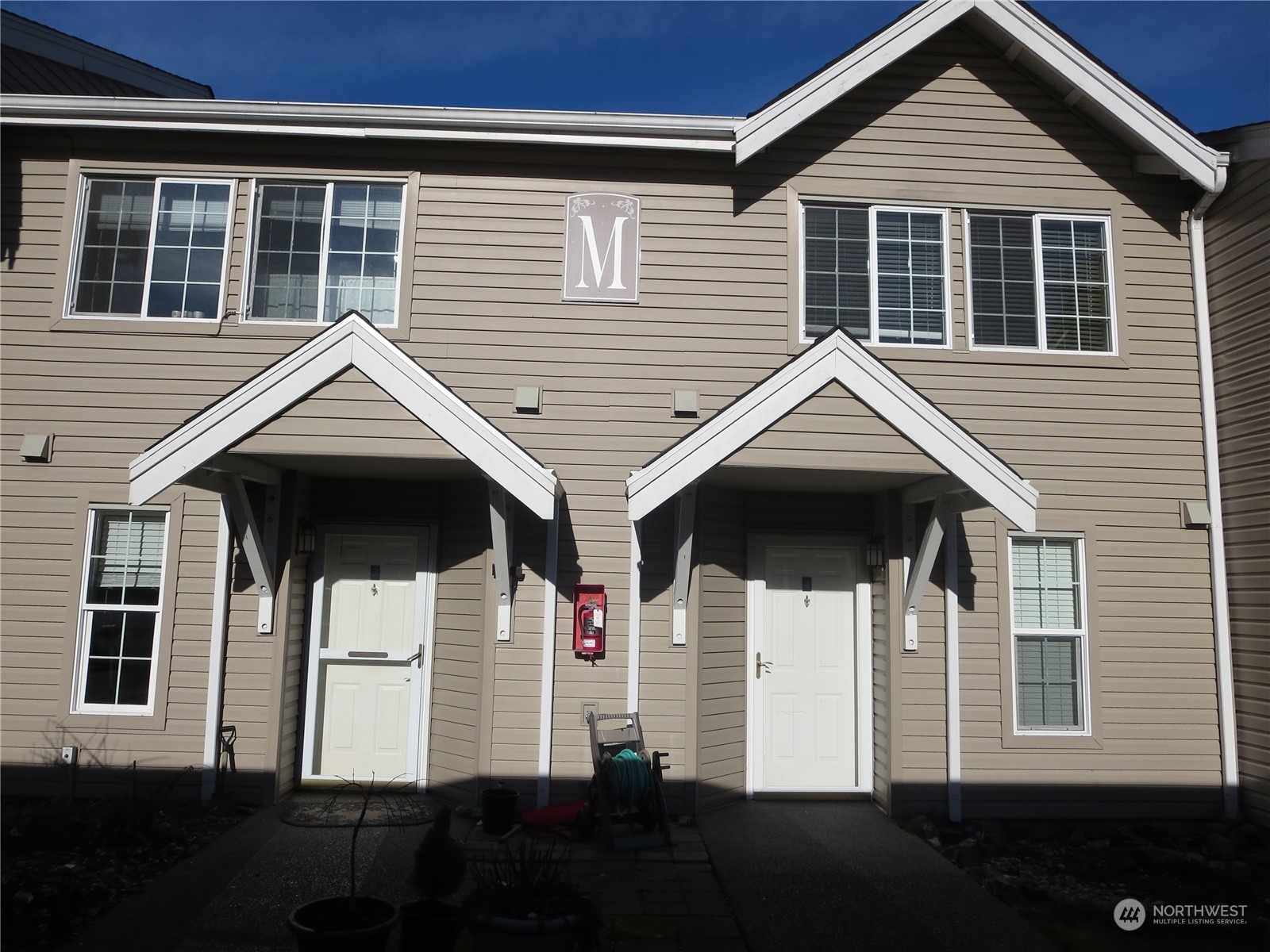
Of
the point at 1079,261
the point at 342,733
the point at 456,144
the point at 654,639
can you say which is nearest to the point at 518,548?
the point at 654,639

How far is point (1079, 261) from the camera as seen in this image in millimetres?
8023

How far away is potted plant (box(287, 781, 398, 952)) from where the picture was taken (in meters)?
4.03

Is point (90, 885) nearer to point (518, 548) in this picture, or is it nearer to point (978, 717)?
point (518, 548)

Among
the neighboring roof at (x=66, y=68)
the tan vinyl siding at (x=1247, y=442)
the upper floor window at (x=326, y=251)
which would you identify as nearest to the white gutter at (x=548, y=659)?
the upper floor window at (x=326, y=251)

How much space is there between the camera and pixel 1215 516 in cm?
773

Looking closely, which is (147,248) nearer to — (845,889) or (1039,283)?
(845,889)

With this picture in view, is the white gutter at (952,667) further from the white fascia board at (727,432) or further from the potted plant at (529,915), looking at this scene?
the potted plant at (529,915)

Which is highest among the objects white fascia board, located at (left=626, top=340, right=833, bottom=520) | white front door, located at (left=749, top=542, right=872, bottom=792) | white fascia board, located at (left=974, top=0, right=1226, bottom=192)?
white fascia board, located at (left=974, top=0, right=1226, bottom=192)

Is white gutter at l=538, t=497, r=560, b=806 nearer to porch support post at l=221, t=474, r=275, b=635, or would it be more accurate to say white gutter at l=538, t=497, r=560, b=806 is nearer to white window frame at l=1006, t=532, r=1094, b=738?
porch support post at l=221, t=474, r=275, b=635

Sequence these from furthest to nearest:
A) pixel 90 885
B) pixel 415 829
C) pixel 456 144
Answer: pixel 456 144 → pixel 415 829 → pixel 90 885

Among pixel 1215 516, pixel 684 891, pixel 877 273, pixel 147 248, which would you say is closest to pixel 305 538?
pixel 147 248

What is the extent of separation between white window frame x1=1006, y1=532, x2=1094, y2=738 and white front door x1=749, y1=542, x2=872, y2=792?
3.84ft

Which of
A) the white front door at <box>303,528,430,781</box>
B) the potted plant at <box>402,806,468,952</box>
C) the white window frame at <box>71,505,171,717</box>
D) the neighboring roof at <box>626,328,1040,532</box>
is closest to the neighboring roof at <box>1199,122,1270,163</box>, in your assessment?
the neighboring roof at <box>626,328,1040,532</box>

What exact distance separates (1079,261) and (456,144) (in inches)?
211
